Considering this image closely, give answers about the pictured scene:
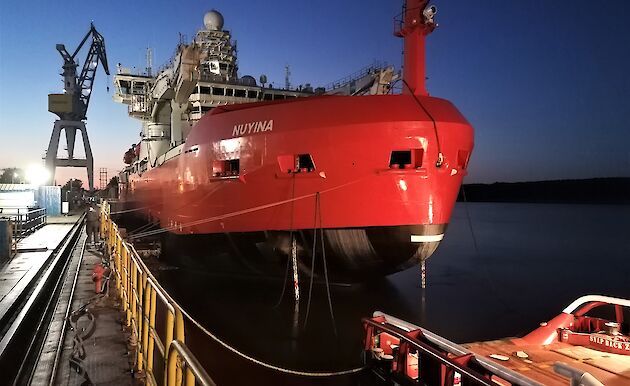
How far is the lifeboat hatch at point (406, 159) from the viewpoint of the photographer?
821 cm

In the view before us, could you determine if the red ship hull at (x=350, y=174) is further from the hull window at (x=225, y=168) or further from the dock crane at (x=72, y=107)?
the dock crane at (x=72, y=107)

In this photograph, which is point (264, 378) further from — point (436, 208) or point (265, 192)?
point (436, 208)

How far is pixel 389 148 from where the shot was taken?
8109 millimetres

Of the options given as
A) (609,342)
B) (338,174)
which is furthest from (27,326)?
(609,342)

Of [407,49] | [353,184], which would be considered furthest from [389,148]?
[407,49]

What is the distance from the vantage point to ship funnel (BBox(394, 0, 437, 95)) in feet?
32.5

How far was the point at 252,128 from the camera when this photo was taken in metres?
9.30

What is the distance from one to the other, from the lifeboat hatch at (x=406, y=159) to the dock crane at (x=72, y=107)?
165 ft

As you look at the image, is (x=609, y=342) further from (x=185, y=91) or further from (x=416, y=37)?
(x=185, y=91)

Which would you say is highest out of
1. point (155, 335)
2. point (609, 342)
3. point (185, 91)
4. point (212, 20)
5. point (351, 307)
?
point (212, 20)

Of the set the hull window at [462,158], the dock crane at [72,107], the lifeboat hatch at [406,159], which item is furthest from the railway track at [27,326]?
the dock crane at [72,107]

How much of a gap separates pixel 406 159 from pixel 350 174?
120 centimetres

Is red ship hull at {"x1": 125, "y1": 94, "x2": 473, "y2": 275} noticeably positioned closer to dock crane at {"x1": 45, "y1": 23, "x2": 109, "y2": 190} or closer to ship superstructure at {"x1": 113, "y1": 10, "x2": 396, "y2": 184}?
ship superstructure at {"x1": 113, "y1": 10, "x2": 396, "y2": 184}

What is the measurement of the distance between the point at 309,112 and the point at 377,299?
17.3 ft
